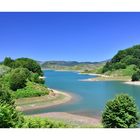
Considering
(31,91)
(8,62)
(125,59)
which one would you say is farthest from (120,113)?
(125,59)

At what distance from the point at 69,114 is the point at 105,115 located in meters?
6.57

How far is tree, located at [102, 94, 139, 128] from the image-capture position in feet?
30.5

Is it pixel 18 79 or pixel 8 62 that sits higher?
pixel 8 62

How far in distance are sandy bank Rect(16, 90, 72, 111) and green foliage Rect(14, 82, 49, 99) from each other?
10.7 inches

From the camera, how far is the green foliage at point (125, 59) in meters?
42.4

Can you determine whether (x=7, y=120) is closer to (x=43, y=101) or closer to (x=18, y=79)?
(x=43, y=101)

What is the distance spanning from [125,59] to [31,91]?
81.5ft

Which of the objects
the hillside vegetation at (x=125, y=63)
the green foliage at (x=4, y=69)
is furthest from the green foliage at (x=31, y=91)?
the hillside vegetation at (x=125, y=63)

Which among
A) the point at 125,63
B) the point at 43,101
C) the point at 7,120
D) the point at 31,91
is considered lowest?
the point at 43,101

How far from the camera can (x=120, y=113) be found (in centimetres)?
945

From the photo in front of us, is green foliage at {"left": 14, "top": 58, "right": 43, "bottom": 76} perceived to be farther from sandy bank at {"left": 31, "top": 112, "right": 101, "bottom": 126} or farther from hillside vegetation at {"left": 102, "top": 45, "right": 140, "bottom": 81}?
hillside vegetation at {"left": 102, "top": 45, "right": 140, "bottom": 81}

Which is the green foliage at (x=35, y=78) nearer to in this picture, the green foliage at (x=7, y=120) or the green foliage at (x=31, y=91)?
the green foliage at (x=31, y=91)

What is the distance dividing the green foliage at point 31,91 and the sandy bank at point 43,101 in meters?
0.27
